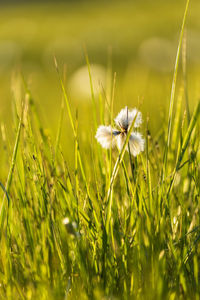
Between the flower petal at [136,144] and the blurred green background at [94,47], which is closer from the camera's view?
the flower petal at [136,144]

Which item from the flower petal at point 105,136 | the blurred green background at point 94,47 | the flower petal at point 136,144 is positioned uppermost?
the blurred green background at point 94,47

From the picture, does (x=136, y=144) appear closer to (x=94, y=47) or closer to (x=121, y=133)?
(x=121, y=133)

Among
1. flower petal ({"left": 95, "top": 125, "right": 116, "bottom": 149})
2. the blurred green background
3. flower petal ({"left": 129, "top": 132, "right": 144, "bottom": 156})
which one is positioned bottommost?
flower petal ({"left": 129, "top": 132, "right": 144, "bottom": 156})

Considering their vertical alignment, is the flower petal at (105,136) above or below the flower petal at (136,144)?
above

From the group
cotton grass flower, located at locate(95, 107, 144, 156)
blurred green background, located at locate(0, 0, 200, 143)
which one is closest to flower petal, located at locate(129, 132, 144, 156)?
cotton grass flower, located at locate(95, 107, 144, 156)

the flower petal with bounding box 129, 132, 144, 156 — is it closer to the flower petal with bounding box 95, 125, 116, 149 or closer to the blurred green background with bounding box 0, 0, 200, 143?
the flower petal with bounding box 95, 125, 116, 149

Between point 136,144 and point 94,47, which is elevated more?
point 94,47

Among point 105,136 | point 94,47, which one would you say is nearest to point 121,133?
point 105,136

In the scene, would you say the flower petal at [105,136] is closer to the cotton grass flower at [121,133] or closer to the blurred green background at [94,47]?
the cotton grass flower at [121,133]

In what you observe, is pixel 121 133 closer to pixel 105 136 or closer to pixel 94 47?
pixel 105 136

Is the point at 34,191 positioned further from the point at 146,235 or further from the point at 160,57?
the point at 160,57

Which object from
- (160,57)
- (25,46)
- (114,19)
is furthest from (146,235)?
(114,19)

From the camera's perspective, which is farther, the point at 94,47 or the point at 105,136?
the point at 94,47

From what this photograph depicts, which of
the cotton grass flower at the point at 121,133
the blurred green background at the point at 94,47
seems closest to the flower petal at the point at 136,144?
the cotton grass flower at the point at 121,133
